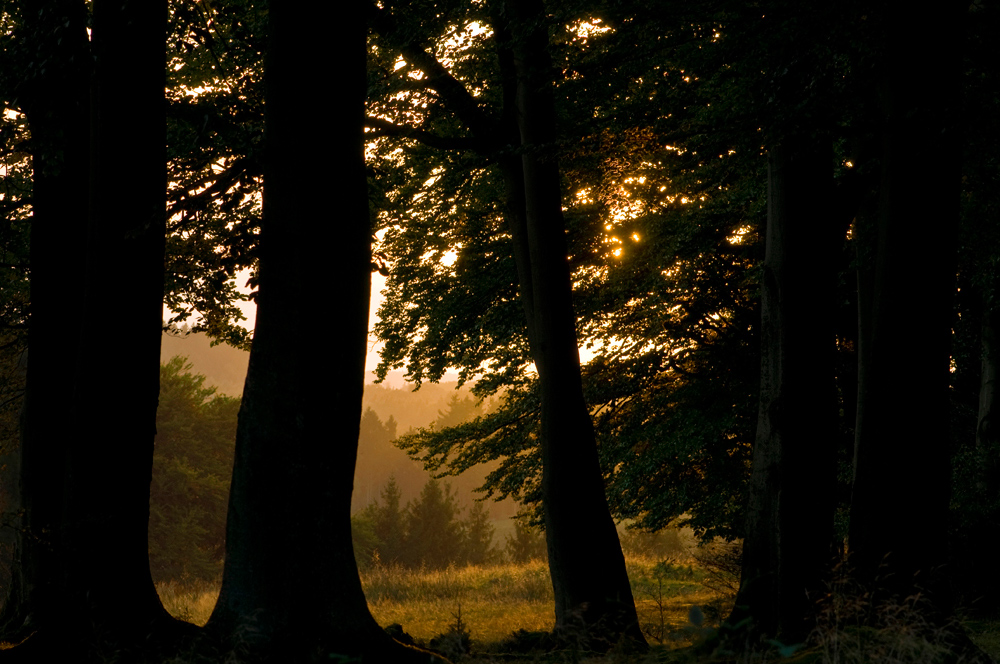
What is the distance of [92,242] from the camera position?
6.19 meters

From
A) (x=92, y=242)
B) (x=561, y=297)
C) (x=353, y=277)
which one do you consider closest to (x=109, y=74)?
(x=92, y=242)

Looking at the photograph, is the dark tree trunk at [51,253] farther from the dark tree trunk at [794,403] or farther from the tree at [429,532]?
the tree at [429,532]

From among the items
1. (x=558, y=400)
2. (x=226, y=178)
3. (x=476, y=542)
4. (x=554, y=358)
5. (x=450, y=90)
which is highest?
(x=450, y=90)

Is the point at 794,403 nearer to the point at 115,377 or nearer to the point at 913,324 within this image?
the point at 913,324

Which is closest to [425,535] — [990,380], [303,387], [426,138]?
[990,380]

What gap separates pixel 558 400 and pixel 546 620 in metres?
7.04

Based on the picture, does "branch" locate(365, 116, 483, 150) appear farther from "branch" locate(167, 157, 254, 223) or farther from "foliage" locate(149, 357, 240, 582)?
"foliage" locate(149, 357, 240, 582)

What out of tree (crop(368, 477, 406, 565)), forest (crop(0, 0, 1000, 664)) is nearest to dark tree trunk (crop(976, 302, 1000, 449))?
forest (crop(0, 0, 1000, 664))

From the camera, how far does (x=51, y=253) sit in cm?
767

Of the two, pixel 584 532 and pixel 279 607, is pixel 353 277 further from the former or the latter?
pixel 584 532

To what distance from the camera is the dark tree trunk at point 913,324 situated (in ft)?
19.6

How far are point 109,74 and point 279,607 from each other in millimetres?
4393

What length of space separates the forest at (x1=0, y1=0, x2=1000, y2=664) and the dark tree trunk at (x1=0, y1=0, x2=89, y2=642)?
0.11ft

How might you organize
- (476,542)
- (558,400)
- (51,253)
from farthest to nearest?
(476,542) < (558,400) < (51,253)
